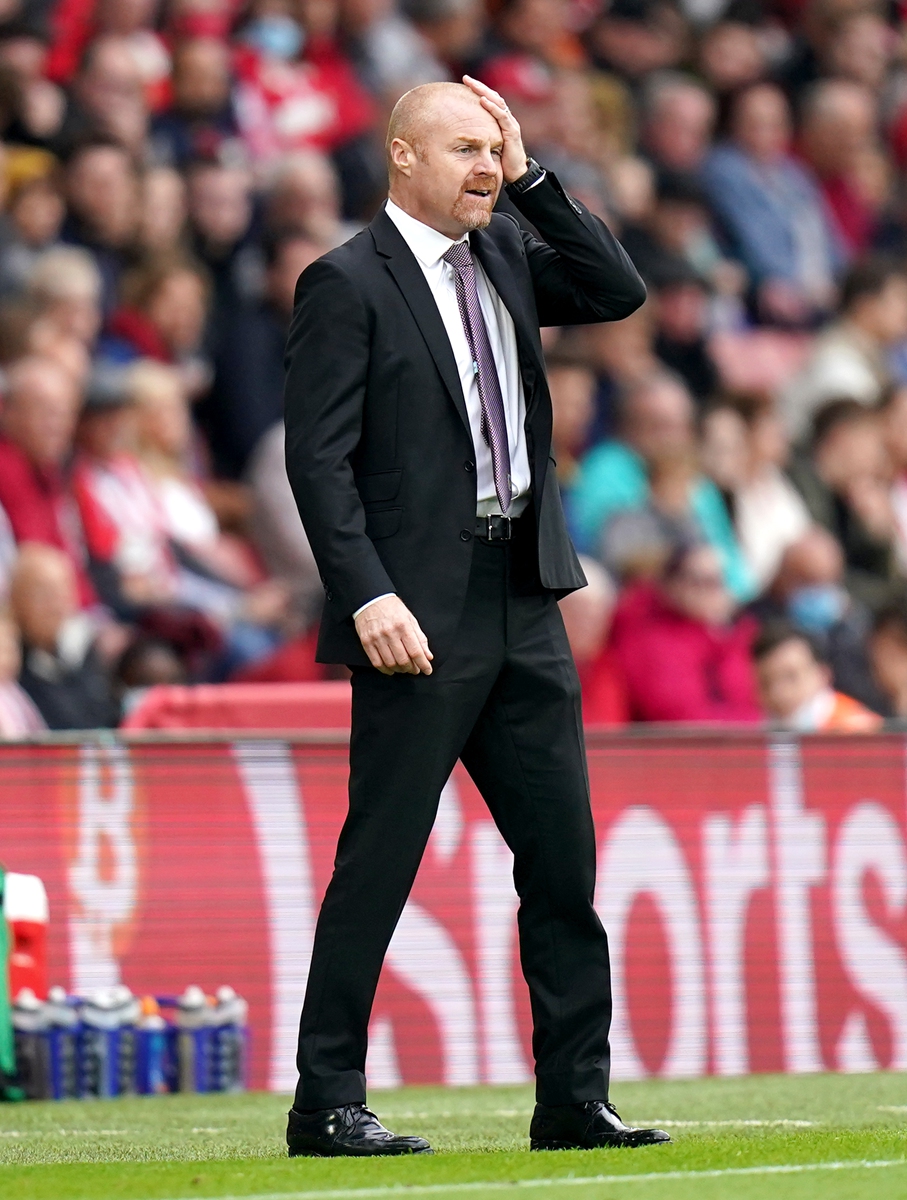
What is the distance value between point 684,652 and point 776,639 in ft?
1.61

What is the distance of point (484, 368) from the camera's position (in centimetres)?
473

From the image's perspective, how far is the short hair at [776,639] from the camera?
9367 mm

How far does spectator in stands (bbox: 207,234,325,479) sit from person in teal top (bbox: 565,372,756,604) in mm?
1465

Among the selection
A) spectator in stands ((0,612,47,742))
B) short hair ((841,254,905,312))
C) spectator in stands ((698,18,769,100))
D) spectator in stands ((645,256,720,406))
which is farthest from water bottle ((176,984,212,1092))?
spectator in stands ((698,18,769,100))

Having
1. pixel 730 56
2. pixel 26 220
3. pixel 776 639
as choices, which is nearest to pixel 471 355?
pixel 776 639

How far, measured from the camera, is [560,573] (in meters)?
4.73

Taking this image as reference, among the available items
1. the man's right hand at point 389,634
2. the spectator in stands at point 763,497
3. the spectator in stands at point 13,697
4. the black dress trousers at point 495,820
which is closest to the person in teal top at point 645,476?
the spectator in stands at point 763,497

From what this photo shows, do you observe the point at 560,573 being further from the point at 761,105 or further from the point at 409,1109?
the point at 761,105

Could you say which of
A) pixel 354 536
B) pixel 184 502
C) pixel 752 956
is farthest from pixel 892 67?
pixel 354 536

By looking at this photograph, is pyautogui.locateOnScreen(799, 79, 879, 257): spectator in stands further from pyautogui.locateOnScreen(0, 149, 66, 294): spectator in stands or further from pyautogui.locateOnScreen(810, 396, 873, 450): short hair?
pyautogui.locateOnScreen(0, 149, 66, 294): spectator in stands

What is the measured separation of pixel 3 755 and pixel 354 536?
9.85 feet

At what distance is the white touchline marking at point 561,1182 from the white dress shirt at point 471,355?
1309mm

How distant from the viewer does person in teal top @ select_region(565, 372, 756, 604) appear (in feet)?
36.4

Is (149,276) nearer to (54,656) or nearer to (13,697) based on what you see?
(54,656)
